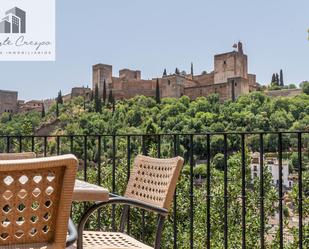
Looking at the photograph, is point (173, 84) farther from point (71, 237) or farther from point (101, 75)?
point (71, 237)

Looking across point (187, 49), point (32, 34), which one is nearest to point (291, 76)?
point (187, 49)

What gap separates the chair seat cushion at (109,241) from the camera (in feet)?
6.36

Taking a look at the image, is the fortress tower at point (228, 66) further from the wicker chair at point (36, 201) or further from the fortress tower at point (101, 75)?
the wicker chair at point (36, 201)

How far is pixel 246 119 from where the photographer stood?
124ft

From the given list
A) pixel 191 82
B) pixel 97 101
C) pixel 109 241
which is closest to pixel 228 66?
pixel 191 82

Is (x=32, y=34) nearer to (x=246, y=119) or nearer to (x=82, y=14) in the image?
(x=82, y=14)

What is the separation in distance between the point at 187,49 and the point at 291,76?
20.4 m

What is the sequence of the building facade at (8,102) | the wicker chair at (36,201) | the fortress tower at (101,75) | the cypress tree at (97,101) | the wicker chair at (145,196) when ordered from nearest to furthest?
the wicker chair at (36,201), the wicker chair at (145,196), the cypress tree at (97,101), the building facade at (8,102), the fortress tower at (101,75)

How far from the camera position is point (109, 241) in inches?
81.7

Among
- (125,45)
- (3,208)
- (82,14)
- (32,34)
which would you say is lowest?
(3,208)

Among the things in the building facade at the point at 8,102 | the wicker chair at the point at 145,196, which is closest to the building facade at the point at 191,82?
the building facade at the point at 8,102

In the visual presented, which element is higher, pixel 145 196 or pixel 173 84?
pixel 173 84

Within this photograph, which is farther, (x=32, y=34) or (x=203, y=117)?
(x=203, y=117)

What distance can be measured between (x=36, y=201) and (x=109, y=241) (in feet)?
3.28
